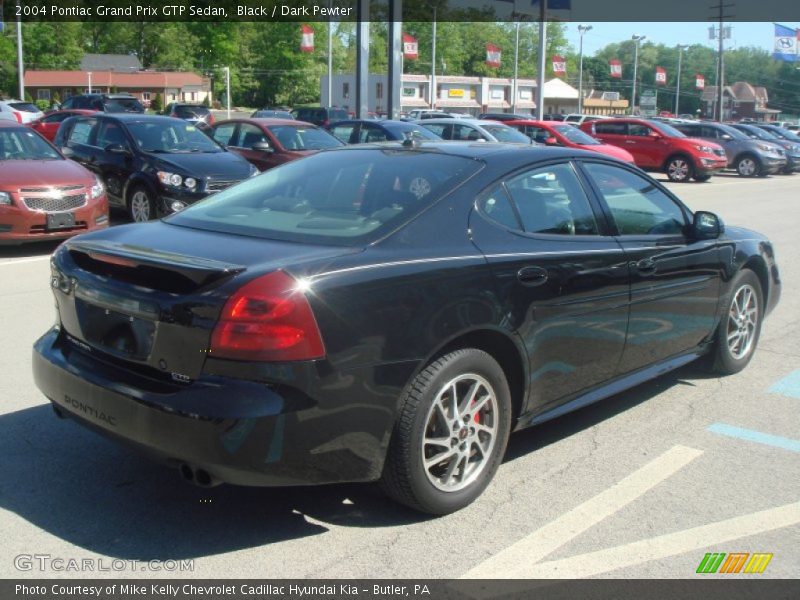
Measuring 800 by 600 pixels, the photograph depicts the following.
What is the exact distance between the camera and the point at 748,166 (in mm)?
30125

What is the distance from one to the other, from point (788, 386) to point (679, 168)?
21.2m

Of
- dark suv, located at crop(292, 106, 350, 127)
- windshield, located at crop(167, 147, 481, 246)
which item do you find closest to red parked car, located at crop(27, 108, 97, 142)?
dark suv, located at crop(292, 106, 350, 127)

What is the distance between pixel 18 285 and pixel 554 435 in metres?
5.80

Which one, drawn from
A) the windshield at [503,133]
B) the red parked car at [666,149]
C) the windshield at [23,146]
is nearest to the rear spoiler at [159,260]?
the windshield at [23,146]

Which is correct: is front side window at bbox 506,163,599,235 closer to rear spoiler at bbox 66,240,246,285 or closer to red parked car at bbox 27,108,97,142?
rear spoiler at bbox 66,240,246,285

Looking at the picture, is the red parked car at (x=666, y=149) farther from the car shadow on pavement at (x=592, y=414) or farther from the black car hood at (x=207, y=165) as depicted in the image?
the car shadow on pavement at (x=592, y=414)

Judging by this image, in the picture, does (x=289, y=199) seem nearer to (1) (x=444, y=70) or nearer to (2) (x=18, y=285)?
(2) (x=18, y=285)

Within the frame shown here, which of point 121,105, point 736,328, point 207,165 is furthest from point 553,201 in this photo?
point 121,105

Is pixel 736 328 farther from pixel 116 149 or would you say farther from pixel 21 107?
pixel 21 107

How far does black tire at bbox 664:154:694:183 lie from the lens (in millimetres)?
25547

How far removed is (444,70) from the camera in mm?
108812

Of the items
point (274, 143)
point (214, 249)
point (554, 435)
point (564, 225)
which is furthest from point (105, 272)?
point (274, 143)

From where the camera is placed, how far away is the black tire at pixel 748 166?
29766 mm

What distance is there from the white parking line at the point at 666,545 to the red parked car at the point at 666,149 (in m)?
22.9
